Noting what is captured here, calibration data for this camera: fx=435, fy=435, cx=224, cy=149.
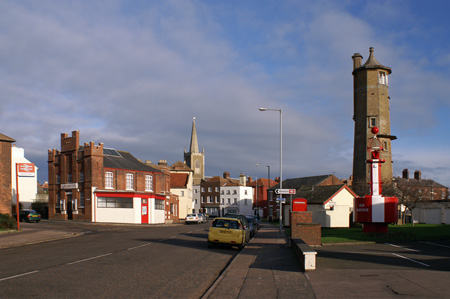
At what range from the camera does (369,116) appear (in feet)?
180

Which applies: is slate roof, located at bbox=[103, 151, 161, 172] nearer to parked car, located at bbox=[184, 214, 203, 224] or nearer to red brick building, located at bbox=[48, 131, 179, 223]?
red brick building, located at bbox=[48, 131, 179, 223]

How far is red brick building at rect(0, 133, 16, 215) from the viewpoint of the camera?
34.2m

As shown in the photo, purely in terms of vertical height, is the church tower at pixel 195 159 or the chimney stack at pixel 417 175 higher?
the church tower at pixel 195 159

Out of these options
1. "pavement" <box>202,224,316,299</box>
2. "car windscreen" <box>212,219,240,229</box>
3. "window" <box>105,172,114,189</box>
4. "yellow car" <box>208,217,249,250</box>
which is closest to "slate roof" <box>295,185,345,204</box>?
"window" <box>105,172,114,189</box>

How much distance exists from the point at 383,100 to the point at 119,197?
34826 mm

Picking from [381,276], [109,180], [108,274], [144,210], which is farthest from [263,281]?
[109,180]

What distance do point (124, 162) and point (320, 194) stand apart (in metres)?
25.9

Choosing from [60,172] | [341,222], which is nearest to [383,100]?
[341,222]

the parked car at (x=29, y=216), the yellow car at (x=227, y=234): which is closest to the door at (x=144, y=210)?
the parked car at (x=29, y=216)

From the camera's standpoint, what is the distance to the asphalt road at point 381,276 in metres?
8.85

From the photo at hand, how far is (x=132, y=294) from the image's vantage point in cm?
917

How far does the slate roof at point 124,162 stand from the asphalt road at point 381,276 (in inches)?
1641

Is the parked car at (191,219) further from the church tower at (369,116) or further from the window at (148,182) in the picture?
the church tower at (369,116)

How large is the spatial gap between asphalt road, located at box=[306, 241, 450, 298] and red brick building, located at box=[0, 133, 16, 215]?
2792cm
